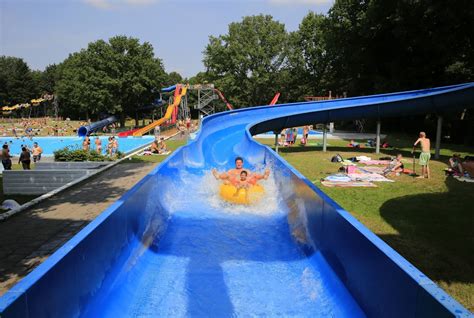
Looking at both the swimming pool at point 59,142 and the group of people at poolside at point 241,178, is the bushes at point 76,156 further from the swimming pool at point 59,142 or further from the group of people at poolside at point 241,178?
the swimming pool at point 59,142

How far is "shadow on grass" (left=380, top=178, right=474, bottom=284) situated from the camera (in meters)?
4.22

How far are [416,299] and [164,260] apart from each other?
2.88 meters

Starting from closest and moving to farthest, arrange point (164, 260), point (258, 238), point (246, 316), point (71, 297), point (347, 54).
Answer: point (71, 297) → point (246, 316) → point (164, 260) → point (258, 238) → point (347, 54)

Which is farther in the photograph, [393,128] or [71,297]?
[393,128]

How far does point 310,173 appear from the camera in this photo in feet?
35.1

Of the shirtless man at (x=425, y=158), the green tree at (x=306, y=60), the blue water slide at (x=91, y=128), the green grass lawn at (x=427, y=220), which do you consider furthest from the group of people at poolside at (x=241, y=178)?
the green tree at (x=306, y=60)

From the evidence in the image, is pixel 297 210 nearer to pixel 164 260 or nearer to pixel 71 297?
pixel 164 260

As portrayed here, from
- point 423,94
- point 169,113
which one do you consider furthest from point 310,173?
point 169,113

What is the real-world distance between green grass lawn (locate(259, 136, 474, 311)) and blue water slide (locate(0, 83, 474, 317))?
1164 mm

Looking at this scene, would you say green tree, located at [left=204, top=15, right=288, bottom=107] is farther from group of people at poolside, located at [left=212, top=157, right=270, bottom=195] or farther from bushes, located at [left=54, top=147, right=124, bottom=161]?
group of people at poolside, located at [left=212, top=157, right=270, bottom=195]

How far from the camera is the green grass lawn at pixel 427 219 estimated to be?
4145mm

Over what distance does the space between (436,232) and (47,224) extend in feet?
19.7

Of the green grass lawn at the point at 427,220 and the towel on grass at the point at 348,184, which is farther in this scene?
the towel on grass at the point at 348,184

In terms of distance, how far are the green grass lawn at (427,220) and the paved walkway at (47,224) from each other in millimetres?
4537
